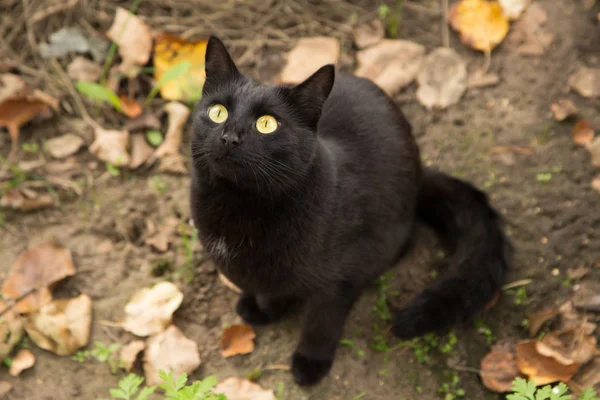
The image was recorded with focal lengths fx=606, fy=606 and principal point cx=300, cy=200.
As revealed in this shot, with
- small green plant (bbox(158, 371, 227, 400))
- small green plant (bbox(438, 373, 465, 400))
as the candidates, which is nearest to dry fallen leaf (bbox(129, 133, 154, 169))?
small green plant (bbox(158, 371, 227, 400))

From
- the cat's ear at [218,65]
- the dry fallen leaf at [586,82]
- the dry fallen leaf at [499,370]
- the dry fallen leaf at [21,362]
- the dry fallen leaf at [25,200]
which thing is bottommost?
the dry fallen leaf at [21,362]

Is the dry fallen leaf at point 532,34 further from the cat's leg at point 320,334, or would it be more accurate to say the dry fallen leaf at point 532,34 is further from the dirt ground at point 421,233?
the cat's leg at point 320,334

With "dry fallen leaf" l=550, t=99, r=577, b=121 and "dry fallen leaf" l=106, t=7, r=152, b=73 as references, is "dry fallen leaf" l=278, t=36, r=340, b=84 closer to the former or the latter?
"dry fallen leaf" l=106, t=7, r=152, b=73

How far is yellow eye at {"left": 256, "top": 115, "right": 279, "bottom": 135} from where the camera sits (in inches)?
62.2

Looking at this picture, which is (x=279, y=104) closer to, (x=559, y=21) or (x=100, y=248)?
(x=100, y=248)

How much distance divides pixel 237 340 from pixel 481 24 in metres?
1.75

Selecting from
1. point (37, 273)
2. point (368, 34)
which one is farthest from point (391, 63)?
point (37, 273)

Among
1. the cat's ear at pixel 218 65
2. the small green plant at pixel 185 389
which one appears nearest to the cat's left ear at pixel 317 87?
the cat's ear at pixel 218 65

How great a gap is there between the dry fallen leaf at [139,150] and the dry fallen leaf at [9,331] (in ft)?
2.48

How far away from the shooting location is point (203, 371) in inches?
81.0

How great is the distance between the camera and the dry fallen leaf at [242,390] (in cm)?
194

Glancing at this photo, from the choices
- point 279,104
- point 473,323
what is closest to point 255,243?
point 279,104

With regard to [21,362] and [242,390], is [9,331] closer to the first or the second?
[21,362]

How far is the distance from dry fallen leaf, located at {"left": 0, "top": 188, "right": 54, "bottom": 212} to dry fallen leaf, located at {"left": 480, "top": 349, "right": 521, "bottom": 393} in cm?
174
